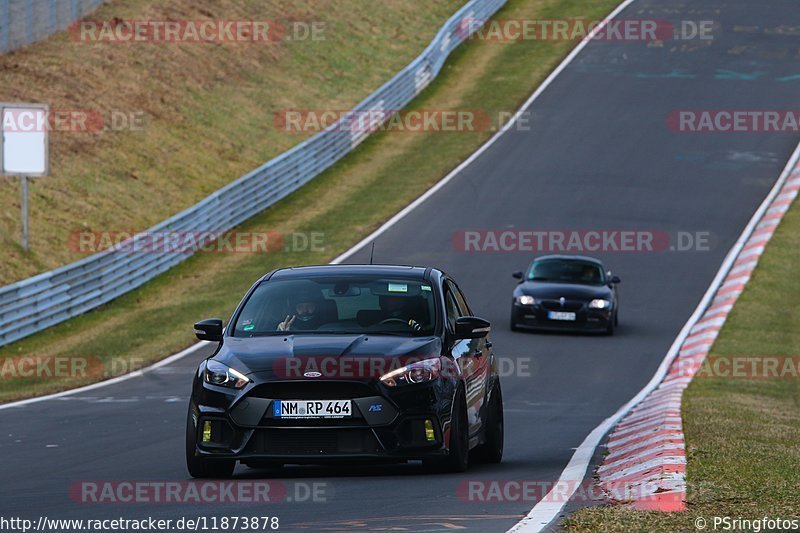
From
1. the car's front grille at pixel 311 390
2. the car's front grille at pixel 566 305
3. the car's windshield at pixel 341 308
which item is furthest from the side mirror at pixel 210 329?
the car's front grille at pixel 566 305

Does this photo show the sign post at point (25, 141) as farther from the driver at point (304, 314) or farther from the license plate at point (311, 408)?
the license plate at point (311, 408)

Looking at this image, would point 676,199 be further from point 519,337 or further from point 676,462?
point 676,462

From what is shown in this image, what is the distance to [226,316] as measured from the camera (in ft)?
90.0

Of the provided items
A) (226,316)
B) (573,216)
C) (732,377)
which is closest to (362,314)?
(732,377)

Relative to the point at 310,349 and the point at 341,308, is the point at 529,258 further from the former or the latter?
the point at 310,349

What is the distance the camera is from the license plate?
395 inches

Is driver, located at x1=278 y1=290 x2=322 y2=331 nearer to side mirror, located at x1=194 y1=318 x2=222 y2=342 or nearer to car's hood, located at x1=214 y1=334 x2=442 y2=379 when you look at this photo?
car's hood, located at x1=214 y1=334 x2=442 y2=379

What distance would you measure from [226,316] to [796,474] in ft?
59.5

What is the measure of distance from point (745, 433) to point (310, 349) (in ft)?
17.8

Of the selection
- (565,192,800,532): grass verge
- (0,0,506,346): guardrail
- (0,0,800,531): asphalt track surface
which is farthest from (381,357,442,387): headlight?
(0,0,506,346): guardrail

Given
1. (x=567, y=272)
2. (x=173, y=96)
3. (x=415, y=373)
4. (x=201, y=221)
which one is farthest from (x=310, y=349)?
(x=173, y=96)

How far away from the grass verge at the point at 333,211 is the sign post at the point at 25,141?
10.2ft

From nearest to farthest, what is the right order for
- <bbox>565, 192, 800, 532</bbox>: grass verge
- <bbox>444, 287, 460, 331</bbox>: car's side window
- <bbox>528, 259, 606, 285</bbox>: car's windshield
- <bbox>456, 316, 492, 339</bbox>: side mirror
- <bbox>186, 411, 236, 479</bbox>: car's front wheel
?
1. <bbox>565, 192, 800, 532</bbox>: grass verge
2. <bbox>186, 411, 236, 479</bbox>: car's front wheel
3. <bbox>456, 316, 492, 339</bbox>: side mirror
4. <bbox>444, 287, 460, 331</bbox>: car's side window
5. <bbox>528, 259, 606, 285</bbox>: car's windshield

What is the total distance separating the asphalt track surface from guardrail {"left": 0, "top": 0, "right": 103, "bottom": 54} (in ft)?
40.9
